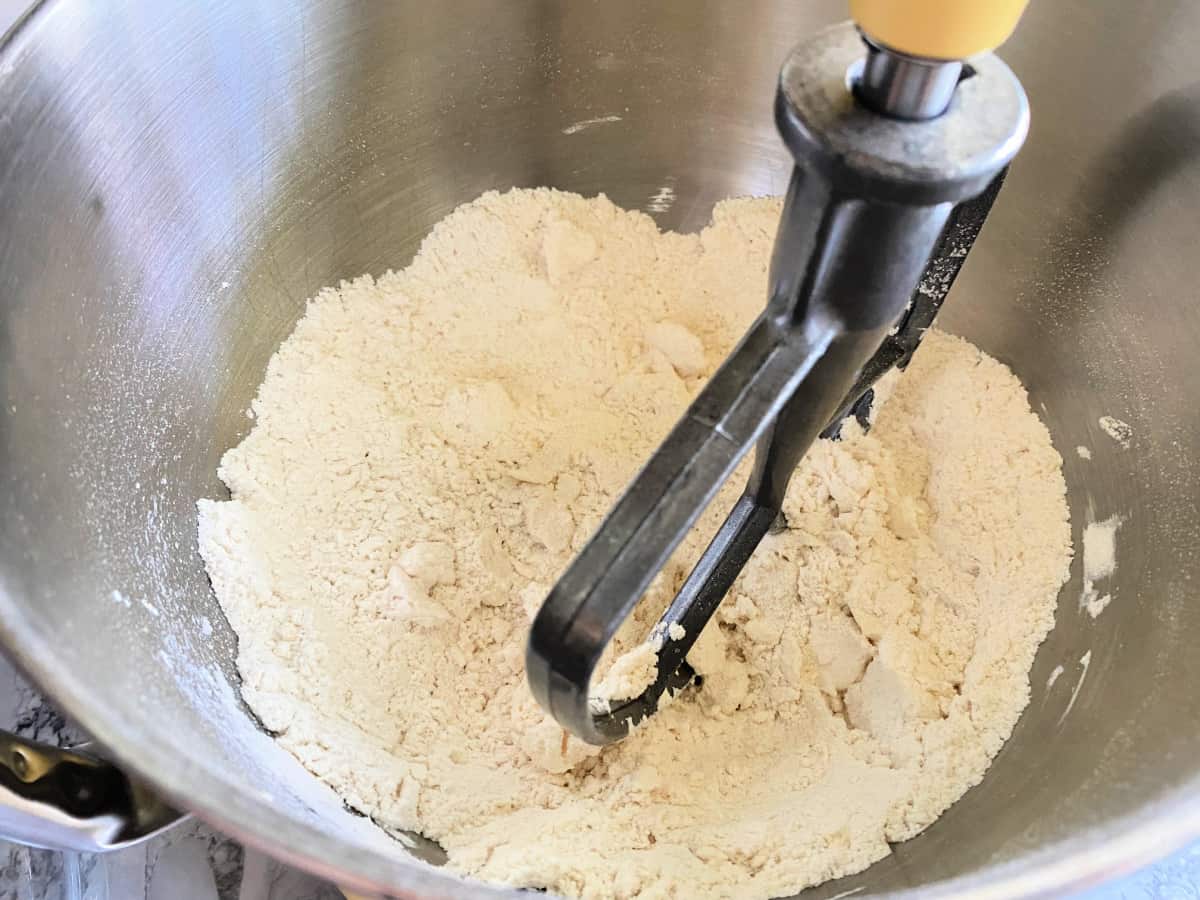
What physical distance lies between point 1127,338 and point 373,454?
2.21 feet

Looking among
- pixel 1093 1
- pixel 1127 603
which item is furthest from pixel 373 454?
pixel 1093 1

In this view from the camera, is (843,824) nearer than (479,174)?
Yes

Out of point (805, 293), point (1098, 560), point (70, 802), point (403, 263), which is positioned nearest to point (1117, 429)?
point (1098, 560)

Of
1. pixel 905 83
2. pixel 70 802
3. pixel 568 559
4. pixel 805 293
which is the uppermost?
pixel 905 83

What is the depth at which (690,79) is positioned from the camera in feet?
3.26

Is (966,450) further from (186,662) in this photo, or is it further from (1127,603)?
(186,662)

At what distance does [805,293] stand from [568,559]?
0.39 metres

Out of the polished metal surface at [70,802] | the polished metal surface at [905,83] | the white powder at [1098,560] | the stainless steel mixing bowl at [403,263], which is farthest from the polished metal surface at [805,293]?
the white powder at [1098,560]

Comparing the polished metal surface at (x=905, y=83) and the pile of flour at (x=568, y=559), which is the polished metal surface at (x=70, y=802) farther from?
the polished metal surface at (x=905, y=83)

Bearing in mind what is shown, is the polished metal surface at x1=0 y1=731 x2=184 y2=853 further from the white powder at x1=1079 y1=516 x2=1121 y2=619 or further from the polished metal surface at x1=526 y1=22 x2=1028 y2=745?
the white powder at x1=1079 y1=516 x2=1121 y2=619

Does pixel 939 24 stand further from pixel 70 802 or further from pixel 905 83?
pixel 70 802

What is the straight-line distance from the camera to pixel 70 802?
519 millimetres

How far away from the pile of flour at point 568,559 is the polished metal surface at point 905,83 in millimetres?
444

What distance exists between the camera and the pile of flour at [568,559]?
26.9 inches
